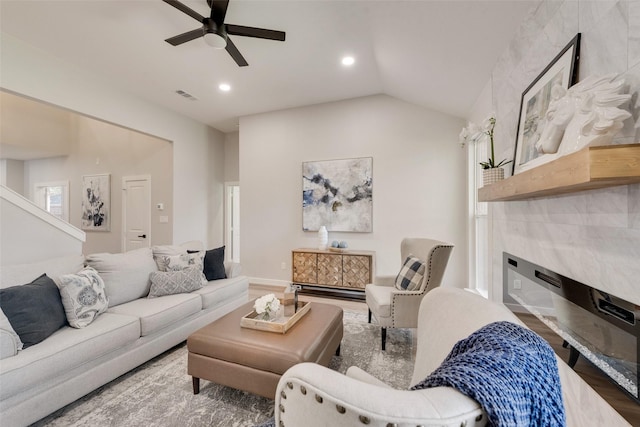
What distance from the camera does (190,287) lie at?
269 cm

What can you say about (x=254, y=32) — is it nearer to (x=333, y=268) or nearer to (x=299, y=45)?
(x=299, y=45)

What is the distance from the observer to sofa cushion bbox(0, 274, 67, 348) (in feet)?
5.32

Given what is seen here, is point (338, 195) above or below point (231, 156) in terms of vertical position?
below

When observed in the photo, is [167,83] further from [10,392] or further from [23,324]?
[10,392]

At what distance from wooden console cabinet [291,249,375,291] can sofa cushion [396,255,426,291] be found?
1.05 metres

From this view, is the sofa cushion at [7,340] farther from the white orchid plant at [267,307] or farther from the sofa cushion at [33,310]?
the white orchid plant at [267,307]

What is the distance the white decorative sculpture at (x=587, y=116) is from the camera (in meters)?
0.91

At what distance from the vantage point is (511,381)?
48 centimetres

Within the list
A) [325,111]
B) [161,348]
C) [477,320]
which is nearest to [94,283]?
[161,348]

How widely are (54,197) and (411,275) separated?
817 cm

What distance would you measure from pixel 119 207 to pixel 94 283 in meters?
3.94

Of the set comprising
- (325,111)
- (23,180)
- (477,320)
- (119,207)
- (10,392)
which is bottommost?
(10,392)

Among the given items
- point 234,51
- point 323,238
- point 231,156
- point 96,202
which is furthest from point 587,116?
point 96,202

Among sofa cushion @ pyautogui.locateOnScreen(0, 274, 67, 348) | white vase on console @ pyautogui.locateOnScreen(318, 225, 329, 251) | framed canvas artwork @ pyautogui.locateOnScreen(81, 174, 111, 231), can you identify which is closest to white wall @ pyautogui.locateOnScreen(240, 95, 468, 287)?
white vase on console @ pyautogui.locateOnScreen(318, 225, 329, 251)
